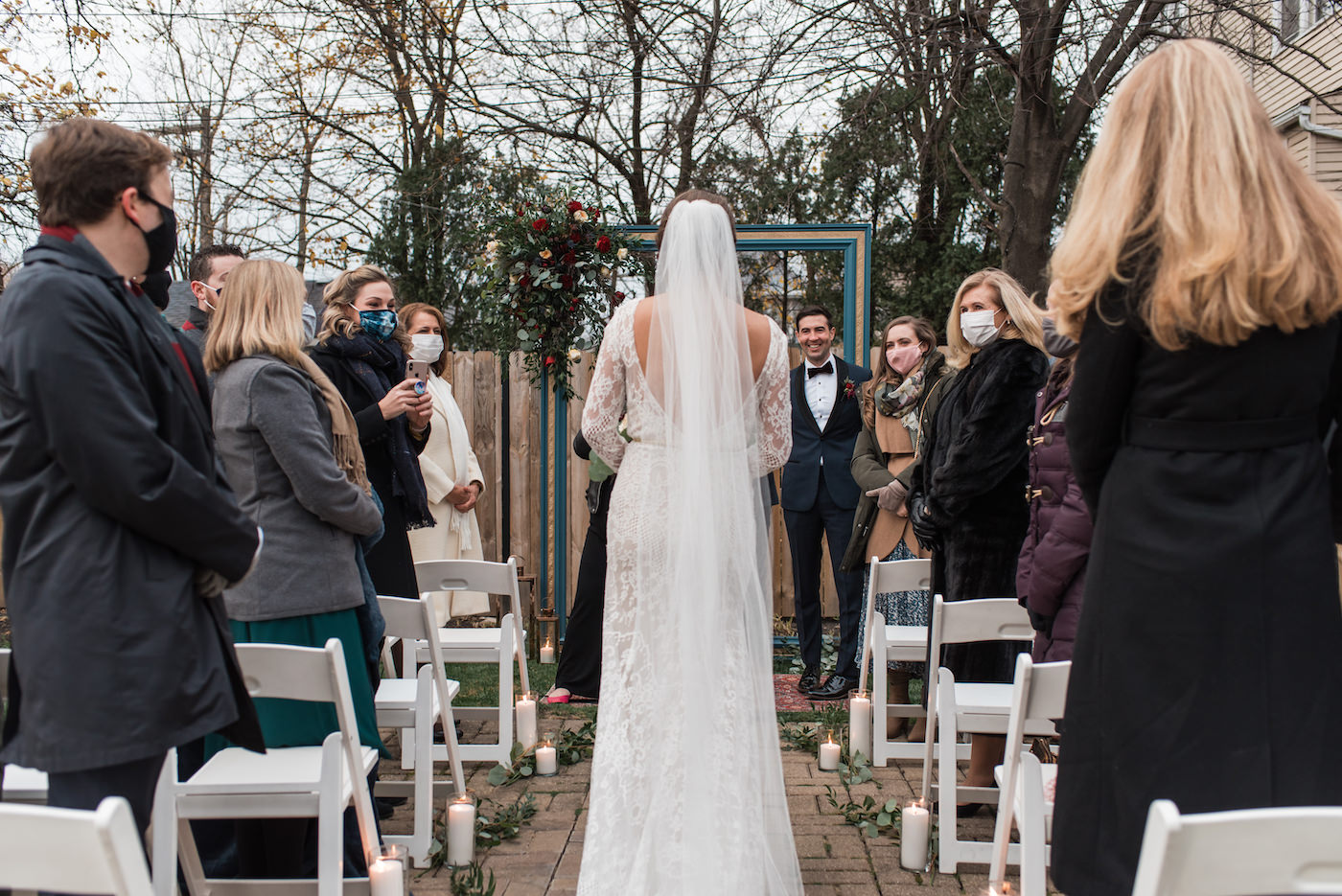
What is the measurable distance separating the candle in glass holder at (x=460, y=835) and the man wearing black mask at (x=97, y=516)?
153 centimetres

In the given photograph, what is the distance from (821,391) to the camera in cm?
618

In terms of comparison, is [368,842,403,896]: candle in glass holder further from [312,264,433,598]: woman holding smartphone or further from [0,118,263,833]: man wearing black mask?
[312,264,433,598]: woman holding smartphone

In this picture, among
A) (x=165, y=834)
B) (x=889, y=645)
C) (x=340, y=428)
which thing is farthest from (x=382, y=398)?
(x=889, y=645)

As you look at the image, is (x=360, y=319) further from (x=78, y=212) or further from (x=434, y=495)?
(x=78, y=212)

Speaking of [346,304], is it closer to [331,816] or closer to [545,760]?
[545,760]

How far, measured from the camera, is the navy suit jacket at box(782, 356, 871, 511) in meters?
6.01

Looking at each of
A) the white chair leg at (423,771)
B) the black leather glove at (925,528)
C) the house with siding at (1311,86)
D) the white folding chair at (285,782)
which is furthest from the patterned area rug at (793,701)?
the house with siding at (1311,86)

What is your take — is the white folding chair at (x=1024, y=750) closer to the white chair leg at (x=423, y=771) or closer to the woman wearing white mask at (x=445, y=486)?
the white chair leg at (x=423, y=771)

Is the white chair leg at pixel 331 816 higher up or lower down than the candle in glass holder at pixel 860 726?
higher up

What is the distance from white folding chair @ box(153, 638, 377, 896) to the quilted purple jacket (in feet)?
7.03

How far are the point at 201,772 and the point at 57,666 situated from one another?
2.78ft

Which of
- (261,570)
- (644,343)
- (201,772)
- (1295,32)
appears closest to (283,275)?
(261,570)

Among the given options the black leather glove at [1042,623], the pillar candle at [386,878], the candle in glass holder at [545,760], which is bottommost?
the candle in glass holder at [545,760]

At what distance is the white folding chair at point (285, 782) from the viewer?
2.56 meters
